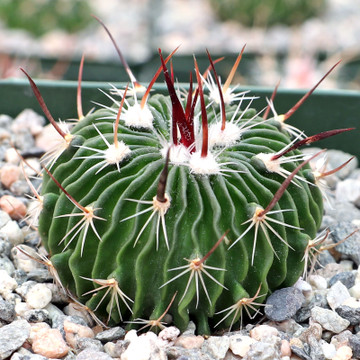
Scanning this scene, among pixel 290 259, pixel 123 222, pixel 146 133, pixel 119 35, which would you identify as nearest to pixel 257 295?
pixel 290 259

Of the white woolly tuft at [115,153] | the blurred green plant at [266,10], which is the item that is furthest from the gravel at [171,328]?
the blurred green plant at [266,10]

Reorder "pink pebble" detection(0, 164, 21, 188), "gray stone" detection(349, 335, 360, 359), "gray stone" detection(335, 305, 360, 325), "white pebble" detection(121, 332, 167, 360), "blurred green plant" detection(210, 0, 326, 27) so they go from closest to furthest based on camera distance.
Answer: "white pebble" detection(121, 332, 167, 360) < "gray stone" detection(349, 335, 360, 359) < "gray stone" detection(335, 305, 360, 325) < "pink pebble" detection(0, 164, 21, 188) < "blurred green plant" detection(210, 0, 326, 27)

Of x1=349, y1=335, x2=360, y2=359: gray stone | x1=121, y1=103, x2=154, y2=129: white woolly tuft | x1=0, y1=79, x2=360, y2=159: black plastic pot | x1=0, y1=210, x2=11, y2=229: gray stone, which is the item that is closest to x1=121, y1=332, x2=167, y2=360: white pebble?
x1=349, y1=335, x2=360, y2=359: gray stone

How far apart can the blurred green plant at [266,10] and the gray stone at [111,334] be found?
4908mm

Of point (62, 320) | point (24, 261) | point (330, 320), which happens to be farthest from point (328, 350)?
point (24, 261)

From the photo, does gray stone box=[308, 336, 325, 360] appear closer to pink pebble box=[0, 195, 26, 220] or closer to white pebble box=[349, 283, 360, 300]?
white pebble box=[349, 283, 360, 300]

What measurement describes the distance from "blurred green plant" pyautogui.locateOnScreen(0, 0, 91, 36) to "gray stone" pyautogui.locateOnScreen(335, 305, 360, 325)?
15.4 ft

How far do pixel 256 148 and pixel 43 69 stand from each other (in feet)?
10.9

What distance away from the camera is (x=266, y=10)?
6164 mm

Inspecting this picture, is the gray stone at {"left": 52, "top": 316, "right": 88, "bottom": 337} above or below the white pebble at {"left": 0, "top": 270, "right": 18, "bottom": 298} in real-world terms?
below

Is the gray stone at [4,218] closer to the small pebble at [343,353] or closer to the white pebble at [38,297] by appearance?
the white pebble at [38,297]

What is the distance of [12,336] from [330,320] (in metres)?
0.81

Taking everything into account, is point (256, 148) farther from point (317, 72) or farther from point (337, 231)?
point (317, 72)

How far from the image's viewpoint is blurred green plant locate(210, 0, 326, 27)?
6.17 meters
